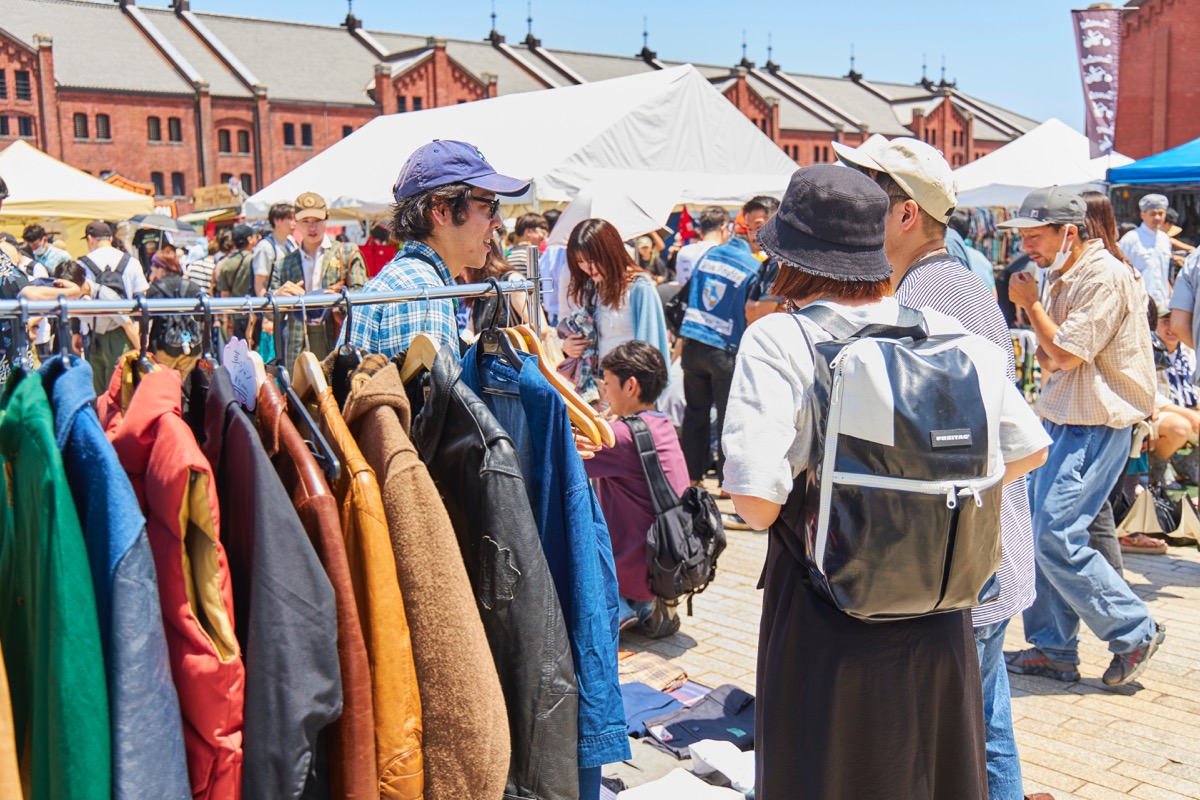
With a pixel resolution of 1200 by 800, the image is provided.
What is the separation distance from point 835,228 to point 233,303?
130cm

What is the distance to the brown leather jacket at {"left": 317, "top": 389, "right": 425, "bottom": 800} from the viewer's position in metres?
1.90

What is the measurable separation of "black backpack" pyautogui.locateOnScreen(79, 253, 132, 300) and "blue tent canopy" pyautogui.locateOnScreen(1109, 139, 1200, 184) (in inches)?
429

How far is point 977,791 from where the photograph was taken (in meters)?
2.38

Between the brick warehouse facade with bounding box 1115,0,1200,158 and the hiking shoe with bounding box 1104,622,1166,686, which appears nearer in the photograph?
the hiking shoe with bounding box 1104,622,1166,686

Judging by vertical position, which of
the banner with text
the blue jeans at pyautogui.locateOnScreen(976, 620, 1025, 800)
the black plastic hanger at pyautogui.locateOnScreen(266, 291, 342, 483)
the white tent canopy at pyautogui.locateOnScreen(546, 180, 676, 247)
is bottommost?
the blue jeans at pyautogui.locateOnScreen(976, 620, 1025, 800)

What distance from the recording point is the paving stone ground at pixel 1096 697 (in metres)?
3.85

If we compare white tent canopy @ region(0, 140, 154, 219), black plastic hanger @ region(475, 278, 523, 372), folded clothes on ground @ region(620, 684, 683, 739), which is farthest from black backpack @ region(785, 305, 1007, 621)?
white tent canopy @ region(0, 140, 154, 219)

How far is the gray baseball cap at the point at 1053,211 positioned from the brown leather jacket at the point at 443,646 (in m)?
3.18

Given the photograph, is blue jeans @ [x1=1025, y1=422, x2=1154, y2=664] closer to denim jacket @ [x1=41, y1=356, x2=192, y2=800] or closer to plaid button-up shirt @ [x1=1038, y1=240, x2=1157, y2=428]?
plaid button-up shirt @ [x1=1038, y1=240, x2=1157, y2=428]

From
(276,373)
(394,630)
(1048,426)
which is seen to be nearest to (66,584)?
(394,630)

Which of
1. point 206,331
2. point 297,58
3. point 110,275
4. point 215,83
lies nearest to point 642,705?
point 206,331

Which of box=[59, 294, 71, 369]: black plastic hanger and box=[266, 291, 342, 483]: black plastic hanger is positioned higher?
box=[59, 294, 71, 369]: black plastic hanger

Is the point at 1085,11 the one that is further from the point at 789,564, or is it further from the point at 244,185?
the point at 244,185

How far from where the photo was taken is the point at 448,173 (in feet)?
A: 9.87
